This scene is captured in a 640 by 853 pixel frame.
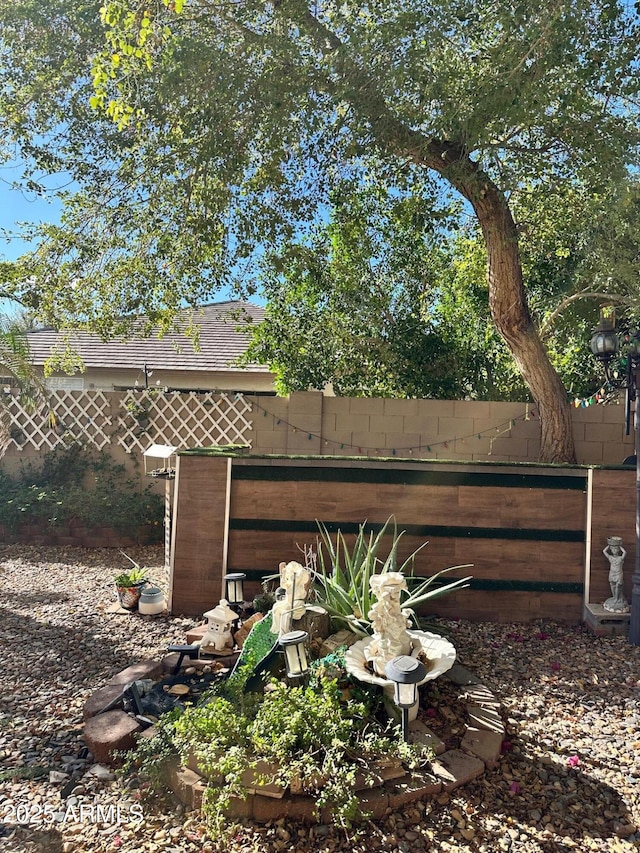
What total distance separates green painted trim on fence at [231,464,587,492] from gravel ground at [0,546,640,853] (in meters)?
0.92

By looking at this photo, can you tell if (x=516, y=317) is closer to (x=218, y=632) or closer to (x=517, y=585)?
(x=517, y=585)

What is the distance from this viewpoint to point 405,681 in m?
2.16

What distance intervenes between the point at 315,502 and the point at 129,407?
139 inches

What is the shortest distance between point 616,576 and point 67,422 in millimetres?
→ 5685

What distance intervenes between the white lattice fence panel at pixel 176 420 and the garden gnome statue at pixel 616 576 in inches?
156

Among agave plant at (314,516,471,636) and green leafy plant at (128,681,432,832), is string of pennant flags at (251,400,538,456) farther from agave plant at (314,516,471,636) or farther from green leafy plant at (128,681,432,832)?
green leafy plant at (128,681,432,832)

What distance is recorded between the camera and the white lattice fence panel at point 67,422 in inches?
269

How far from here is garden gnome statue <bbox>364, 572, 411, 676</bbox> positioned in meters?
2.50

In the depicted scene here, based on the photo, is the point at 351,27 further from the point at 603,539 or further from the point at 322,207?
the point at 603,539

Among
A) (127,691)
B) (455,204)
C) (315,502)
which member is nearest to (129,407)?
(315,502)

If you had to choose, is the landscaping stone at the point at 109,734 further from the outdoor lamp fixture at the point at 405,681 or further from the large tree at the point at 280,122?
the large tree at the point at 280,122

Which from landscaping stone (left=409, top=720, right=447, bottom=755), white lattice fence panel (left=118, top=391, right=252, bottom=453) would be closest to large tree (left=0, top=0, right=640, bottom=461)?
white lattice fence panel (left=118, top=391, right=252, bottom=453)

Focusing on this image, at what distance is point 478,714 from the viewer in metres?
2.53

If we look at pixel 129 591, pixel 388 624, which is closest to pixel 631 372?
pixel 388 624
